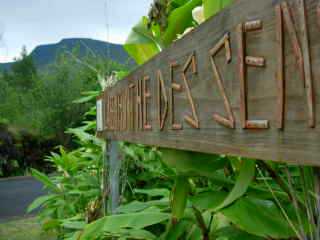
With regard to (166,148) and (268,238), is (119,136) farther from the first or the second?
(268,238)

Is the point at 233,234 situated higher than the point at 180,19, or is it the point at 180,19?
the point at 180,19

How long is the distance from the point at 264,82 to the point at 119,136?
0.84m

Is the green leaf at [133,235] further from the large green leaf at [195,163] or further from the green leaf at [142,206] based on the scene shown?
the large green leaf at [195,163]

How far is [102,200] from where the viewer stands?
160 centimetres

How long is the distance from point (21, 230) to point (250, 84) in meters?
4.85

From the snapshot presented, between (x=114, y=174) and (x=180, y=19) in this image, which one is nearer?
(x=180, y=19)

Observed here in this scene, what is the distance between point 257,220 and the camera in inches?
24.8

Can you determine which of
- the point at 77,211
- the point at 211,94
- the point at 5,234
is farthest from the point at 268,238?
the point at 5,234

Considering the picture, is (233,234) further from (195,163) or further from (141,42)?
(141,42)

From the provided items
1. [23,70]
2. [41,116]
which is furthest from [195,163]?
[23,70]

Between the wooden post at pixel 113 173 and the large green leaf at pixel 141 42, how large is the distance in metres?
0.51

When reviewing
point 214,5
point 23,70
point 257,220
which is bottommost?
point 257,220

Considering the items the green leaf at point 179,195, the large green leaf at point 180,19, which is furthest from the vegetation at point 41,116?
the green leaf at point 179,195

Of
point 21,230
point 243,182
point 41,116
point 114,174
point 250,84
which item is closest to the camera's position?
point 250,84
